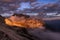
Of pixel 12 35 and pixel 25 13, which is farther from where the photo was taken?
pixel 25 13

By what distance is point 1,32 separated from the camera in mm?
3416

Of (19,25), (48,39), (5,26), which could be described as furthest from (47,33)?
(5,26)

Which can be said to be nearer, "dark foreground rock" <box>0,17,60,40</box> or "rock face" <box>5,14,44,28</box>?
"dark foreground rock" <box>0,17,60,40</box>

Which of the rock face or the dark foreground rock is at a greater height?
the rock face

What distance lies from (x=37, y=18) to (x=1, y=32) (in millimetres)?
673

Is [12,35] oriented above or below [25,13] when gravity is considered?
below

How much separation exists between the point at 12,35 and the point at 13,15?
40cm

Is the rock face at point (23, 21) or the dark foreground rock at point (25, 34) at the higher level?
the rock face at point (23, 21)

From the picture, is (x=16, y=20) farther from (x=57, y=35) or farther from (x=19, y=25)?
(x=57, y=35)

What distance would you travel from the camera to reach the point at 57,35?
340cm

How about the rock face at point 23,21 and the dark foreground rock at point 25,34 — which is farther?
the rock face at point 23,21

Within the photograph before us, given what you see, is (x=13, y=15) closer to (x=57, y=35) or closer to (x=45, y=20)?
(x=45, y=20)

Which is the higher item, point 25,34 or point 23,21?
point 23,21

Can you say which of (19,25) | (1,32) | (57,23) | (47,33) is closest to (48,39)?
(47,33)
